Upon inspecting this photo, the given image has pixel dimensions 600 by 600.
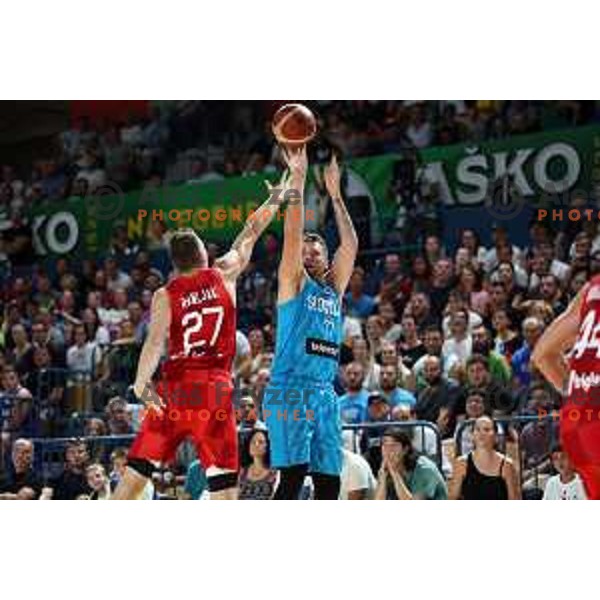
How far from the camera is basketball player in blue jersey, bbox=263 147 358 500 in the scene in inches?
440

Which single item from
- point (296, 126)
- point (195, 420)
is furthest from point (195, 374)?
point (296, 126)

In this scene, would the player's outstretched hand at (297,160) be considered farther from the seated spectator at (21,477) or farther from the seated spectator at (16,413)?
the seated spectator at (21,477)

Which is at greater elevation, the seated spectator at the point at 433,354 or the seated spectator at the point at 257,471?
the seated spectator at the point at 433,354

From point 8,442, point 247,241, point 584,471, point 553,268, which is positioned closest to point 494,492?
point 584,471

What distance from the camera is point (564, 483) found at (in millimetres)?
11086

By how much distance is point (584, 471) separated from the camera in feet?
36.0

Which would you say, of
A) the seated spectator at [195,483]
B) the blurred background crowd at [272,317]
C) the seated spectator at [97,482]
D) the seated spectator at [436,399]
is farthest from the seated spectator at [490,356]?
the seated spectator at [97,482]

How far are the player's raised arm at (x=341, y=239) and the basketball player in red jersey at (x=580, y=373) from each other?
1.29 meters

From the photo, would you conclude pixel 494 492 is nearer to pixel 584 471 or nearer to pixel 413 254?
pixel 584 471

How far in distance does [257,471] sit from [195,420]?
0.49 metres

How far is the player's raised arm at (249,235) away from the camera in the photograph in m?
11.4

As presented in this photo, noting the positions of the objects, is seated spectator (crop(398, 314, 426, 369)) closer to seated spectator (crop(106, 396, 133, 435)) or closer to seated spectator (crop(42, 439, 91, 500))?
seated spectator (crop(106, 396, 133, 435))

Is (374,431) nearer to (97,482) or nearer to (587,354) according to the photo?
(587,354)

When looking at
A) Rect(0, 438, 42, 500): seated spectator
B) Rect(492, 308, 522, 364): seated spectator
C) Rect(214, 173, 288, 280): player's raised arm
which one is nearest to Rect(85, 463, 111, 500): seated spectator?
Rect(0, 438, 42, 500): seated spectator
